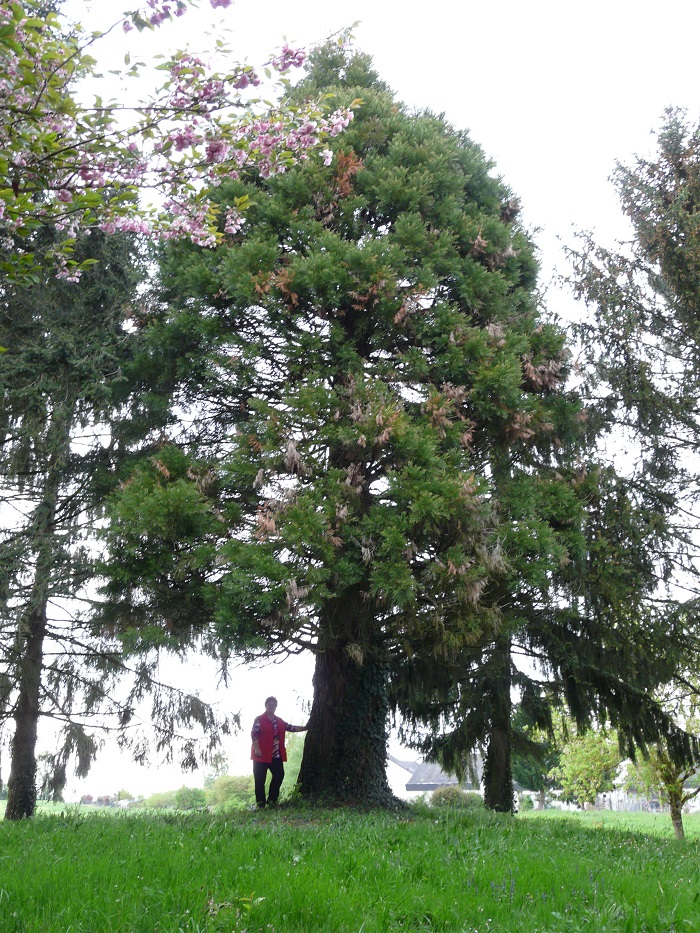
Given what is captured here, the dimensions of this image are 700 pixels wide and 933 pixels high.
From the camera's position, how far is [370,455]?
9.63 metres

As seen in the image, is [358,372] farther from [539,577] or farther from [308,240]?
[539,577]

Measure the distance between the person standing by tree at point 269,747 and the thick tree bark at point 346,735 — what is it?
35 cm

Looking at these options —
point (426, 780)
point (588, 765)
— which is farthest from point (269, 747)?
point (426, 780)

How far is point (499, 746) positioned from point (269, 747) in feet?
15.5

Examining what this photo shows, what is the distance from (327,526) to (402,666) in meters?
4.37

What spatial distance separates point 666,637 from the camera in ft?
36.5

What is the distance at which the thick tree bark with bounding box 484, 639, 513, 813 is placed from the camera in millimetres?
12672

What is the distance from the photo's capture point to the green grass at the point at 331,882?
154 inches

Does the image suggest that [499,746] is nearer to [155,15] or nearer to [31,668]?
[31,668]

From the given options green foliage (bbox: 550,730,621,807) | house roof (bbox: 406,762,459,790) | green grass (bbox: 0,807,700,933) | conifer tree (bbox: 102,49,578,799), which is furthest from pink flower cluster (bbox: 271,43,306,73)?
house roof (bbox: 406,762,459,790)

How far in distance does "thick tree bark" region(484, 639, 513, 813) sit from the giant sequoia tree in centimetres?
19

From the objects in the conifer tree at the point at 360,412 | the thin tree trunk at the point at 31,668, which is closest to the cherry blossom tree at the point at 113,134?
the conifer tree at the point at 360,412

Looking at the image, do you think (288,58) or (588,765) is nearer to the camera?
(288,58)

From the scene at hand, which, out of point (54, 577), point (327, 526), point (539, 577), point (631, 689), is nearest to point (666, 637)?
point (631, 689)
